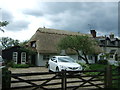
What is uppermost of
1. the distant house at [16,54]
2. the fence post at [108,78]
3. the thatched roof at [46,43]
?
the thatched roof at [46,43]

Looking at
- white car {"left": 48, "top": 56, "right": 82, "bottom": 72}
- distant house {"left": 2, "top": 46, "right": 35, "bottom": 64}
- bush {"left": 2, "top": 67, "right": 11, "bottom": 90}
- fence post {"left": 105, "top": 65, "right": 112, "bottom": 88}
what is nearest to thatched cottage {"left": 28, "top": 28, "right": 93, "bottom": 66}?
distant house {"left": 2, "top": 46, "right": 35, "bottom": 64}

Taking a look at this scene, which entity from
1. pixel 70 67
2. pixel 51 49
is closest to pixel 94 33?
pixel 51 49

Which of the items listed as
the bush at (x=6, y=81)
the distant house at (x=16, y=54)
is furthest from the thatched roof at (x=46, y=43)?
the bush at (x=6, y=81)

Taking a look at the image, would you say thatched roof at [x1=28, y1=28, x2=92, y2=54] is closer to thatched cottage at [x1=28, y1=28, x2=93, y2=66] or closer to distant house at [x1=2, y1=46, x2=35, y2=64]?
thatched cottage at [x1=28, y1=28, x2=93, y2=66]

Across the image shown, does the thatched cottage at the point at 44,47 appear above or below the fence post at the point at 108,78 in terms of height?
above

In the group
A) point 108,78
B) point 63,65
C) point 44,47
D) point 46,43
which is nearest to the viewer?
point 108,78

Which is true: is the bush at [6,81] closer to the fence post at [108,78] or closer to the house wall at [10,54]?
the fence post at [108,78]

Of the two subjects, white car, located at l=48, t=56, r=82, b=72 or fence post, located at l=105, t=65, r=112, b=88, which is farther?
white car, located at l=48, t=56, r=82, b=72

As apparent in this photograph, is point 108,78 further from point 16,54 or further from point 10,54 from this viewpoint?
point 10,54

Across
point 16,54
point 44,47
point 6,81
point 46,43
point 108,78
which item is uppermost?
point 46,43

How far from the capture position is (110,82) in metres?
7.33

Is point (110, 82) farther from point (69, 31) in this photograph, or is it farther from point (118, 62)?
point (69, 31)

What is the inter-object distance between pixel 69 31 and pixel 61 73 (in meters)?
28.4

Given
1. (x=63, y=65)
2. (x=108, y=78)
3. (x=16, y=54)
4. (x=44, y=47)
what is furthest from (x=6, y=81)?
(x=44, y=47)
